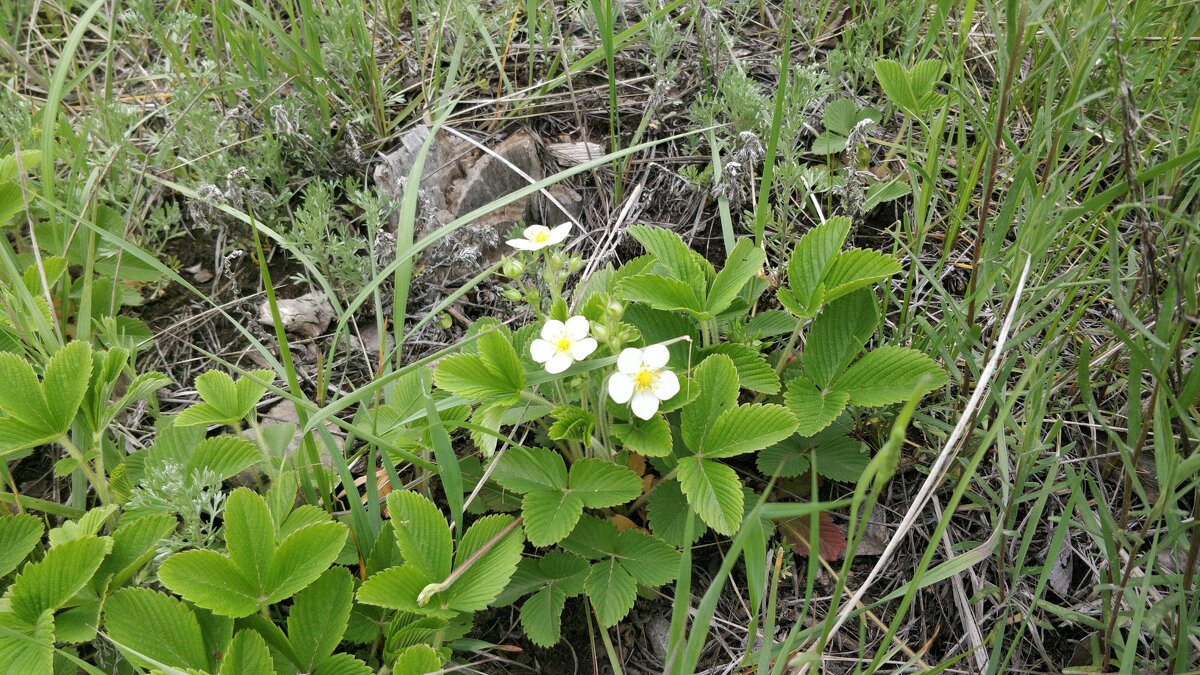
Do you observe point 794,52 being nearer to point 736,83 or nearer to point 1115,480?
point 736,83

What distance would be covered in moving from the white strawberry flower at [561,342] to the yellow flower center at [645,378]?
0.40 feet

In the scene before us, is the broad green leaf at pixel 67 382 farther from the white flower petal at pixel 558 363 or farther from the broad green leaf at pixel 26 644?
the white flower petal at pixel 558 363

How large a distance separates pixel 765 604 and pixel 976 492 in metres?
0.60

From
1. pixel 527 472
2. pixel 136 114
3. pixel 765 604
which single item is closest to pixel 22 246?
pixel 136 114

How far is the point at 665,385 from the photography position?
1789mm

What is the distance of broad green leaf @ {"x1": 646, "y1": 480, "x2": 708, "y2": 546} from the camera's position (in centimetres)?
195

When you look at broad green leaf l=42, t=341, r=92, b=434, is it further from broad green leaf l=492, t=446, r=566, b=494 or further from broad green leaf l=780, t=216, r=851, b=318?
broad green leaf l=780, t=216, r=851, b=318

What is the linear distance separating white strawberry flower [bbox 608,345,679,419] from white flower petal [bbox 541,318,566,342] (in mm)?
145

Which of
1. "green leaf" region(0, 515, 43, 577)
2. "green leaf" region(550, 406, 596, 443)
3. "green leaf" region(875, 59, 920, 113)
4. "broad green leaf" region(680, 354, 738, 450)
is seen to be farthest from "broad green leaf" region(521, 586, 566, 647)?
"green leaf" region(875, 59, 920, 113)

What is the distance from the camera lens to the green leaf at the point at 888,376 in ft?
6.27

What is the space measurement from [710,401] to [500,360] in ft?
1.57

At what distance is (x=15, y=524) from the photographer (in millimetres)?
1908

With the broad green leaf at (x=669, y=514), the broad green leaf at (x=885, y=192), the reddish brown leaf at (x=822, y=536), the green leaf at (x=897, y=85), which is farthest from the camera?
the broad green leaf at (x=885, y=192)

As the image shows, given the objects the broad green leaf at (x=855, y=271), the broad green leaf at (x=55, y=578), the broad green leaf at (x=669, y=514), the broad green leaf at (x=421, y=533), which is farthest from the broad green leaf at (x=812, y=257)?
the broad green leaf at (x=55, y=578)
